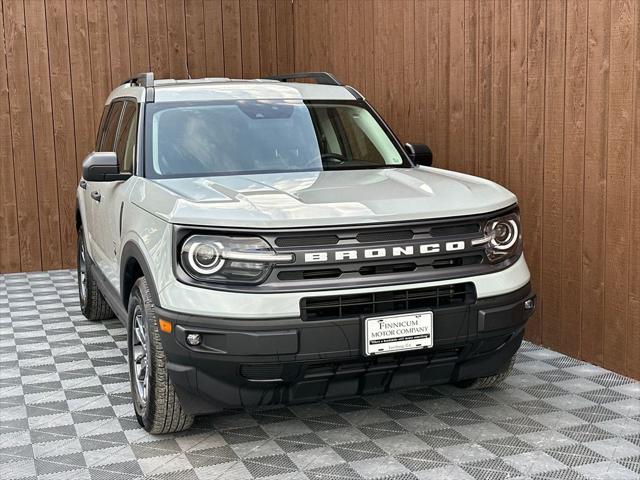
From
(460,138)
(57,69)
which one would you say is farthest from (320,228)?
(57,69)

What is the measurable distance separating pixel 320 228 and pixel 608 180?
2175 millimetres

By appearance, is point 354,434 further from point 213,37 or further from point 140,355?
point 213,37

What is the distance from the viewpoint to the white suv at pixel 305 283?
3.51 meters

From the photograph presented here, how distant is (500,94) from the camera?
5.88 metres

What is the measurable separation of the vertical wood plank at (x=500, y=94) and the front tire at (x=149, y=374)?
290cm

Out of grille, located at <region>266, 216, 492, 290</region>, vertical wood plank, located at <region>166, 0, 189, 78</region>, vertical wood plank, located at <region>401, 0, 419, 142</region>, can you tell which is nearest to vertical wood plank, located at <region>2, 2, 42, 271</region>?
vertical wood plank, located at <region>166, 0, 189, 78</region>

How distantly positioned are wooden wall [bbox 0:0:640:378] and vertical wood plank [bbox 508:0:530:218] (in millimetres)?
13

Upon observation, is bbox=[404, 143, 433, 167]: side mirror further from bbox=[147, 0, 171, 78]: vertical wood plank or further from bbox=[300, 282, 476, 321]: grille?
bbox=[147, 0, 171, 78]: vertical wood plank

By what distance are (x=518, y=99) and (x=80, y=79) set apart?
543 cm

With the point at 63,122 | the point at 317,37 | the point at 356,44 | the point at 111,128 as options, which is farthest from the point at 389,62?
the point at 63,122

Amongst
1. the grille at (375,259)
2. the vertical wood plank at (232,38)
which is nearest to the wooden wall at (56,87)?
the vertical wood plank at (232,38)

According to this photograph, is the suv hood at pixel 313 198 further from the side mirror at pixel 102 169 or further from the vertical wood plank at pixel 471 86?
the vertical wood plank at pixel 471 86

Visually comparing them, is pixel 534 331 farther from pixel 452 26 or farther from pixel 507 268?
pixel 452 26

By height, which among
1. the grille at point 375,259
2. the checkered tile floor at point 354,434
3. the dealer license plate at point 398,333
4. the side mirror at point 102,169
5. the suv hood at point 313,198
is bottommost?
the checkered tile floor at point 354,434
